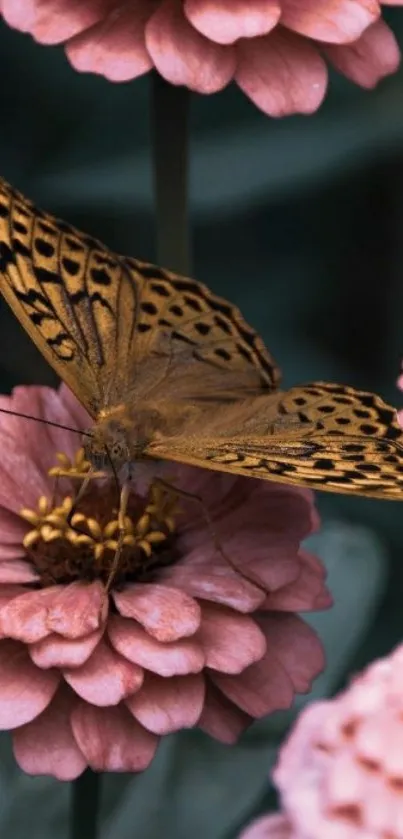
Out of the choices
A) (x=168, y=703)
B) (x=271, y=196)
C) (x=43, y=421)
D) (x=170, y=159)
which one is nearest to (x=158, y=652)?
(x=168, y=703)

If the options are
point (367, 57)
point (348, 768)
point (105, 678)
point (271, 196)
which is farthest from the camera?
point (271, 196)

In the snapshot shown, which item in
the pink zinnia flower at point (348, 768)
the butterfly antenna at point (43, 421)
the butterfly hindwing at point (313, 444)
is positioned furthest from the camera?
the butterfly antenna at point (43, 421)

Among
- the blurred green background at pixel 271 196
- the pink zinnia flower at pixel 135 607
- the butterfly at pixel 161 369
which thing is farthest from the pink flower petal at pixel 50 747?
the blurred green background at pixel 271 196

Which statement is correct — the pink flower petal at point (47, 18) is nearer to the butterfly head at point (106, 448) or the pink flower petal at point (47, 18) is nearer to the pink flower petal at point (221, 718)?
the butterfly head at point (106, 448)

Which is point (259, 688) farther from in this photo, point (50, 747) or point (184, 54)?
point (184, 54)

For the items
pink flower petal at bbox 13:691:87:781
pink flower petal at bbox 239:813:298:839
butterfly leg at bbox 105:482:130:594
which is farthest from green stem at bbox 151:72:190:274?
pink flower petal at bbox 239:813:298:839

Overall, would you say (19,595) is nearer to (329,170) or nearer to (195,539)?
(195,539)
